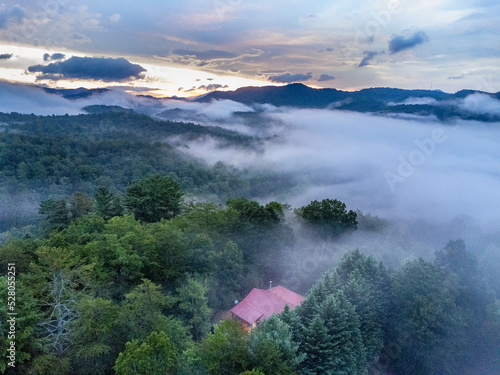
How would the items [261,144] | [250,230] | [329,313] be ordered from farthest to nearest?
[261,144]
[250,230]
[329,313]

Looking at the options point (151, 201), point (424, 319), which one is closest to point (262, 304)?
point (424, 319)

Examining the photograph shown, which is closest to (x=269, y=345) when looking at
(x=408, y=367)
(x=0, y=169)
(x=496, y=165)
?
(x=408, y=367)

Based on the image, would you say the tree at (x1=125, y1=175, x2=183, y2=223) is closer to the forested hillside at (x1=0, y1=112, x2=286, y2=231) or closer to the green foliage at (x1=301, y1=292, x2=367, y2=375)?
the green foliage at (x1=301, y1=292, x2=367, y2=375)

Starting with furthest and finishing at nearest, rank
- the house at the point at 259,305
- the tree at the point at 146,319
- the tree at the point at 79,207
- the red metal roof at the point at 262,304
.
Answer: the tree at the point at 79,207 < the red metal roof at the point at 262,304 < the house at the point at 259,305 < the tree at the point at 146,319

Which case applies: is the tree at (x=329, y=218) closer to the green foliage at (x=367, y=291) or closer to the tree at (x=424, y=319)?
the green foliage at (x=367, y=291)

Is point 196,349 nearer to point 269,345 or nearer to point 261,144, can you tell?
point 269,345

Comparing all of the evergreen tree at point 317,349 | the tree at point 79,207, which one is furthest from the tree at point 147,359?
the tree at point 79,207

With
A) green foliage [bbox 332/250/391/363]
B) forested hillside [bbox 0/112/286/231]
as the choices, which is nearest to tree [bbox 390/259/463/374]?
green foliage [bbox 332/250/391/363]
